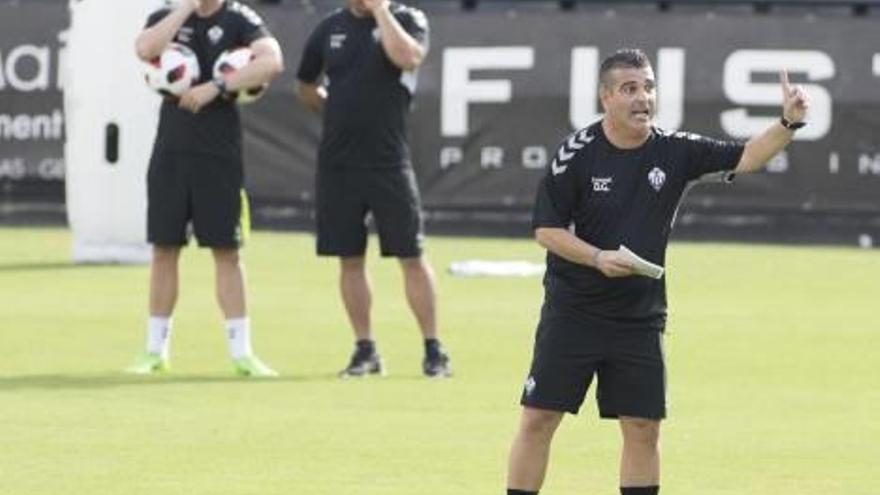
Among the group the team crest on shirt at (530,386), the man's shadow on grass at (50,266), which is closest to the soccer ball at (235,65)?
A: the team crest on shirt at (530,386)

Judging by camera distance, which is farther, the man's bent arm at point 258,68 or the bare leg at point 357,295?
the bare leg at point 357,295

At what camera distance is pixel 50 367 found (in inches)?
610

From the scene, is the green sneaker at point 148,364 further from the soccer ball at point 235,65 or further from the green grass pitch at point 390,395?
the soccer ball at point 235,65

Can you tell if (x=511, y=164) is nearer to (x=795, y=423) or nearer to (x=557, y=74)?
(x=557, y=74)

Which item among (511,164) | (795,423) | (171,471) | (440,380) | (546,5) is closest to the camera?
(171,471)

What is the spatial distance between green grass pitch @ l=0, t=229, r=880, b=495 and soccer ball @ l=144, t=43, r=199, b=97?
5.00 ft

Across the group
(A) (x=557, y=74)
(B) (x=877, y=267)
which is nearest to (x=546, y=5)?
(A) (x=557, y=74)

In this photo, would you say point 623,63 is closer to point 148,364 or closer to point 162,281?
point 162,281

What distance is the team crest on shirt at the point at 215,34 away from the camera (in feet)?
49.6

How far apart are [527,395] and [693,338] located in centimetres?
744

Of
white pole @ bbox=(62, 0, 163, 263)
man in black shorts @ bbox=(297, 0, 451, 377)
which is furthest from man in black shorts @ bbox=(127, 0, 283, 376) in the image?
white pole @ bbox=(62, 0, 163, 263)

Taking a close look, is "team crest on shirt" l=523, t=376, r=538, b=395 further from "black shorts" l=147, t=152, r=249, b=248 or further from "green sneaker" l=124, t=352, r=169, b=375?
"green sneaker" l=124, t=352, r=169, b=375

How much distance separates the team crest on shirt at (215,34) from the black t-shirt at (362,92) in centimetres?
60

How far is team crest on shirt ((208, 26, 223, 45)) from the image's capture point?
49.6 ft
